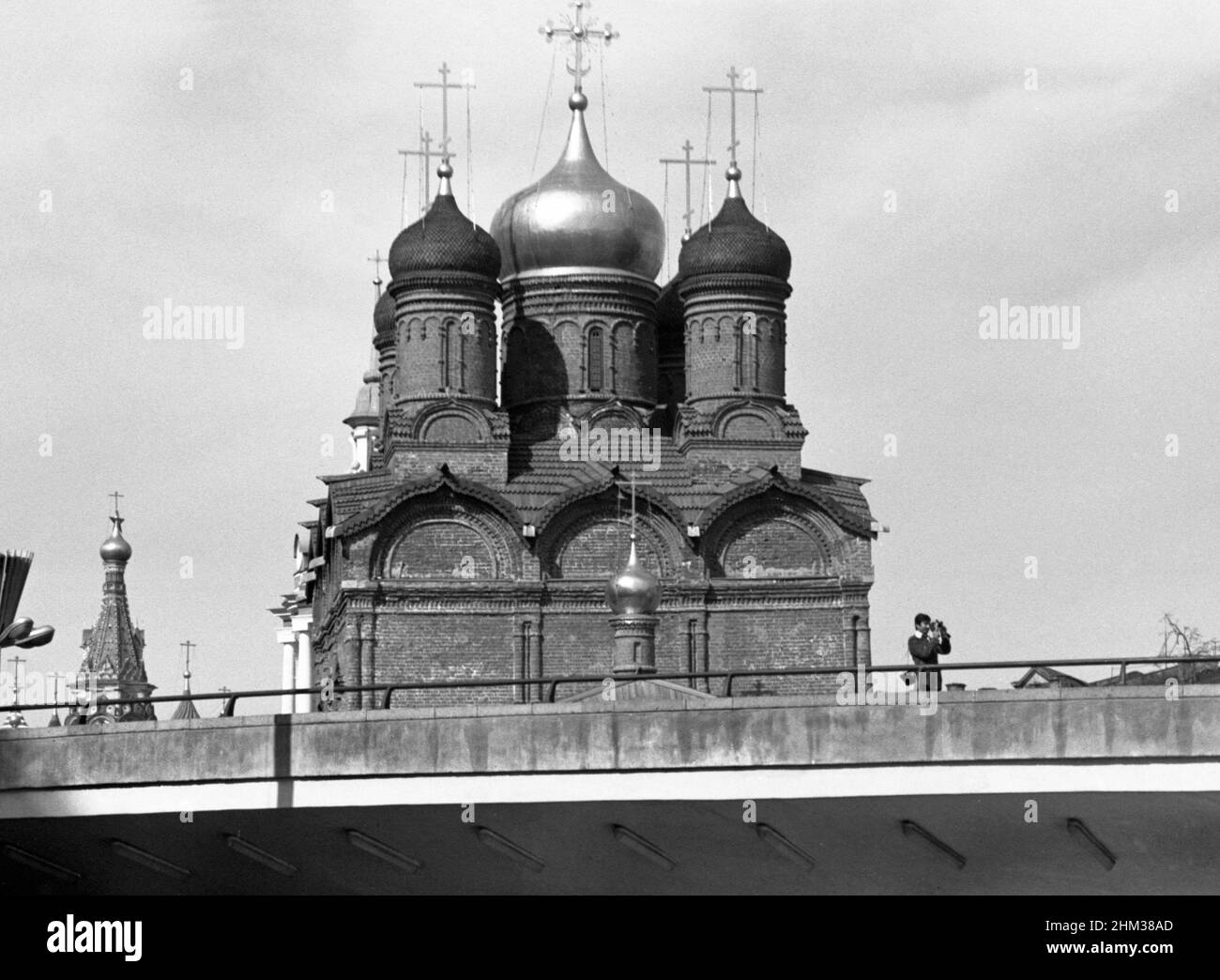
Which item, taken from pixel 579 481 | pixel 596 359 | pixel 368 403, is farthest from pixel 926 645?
pixel 368 403

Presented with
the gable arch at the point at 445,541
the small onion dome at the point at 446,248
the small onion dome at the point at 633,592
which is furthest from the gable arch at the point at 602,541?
the small onion dome at the point at 446,248

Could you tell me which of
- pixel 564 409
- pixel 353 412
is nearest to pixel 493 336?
pixel 564 409

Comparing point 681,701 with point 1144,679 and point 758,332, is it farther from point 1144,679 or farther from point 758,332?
point 758,332

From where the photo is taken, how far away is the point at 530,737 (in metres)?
20.0

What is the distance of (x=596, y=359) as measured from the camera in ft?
188

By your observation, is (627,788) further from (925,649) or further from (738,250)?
(738,250)

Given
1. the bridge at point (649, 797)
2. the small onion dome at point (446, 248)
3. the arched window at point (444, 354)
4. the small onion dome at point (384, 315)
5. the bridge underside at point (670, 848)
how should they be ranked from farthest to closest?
the small onion dome at point (384, 315), the arched window at point (444, 354), the small onion dome at point (446, 248), the bridge underside at point (670, 848), the bridge at point (649, 797)

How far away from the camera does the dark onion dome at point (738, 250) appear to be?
54.1 meters

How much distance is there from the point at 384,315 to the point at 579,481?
583 inches

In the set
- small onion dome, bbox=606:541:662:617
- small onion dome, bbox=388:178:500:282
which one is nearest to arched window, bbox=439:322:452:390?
small onion dome, bbox=388:178:500:282

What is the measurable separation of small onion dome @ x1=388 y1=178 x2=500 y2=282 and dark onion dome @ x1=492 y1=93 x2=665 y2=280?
166 inches

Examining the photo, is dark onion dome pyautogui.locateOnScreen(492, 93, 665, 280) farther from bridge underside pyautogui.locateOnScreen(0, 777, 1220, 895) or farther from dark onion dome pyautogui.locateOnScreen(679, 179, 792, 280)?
bridge underside pyautogui.locateOnScreen(0, 777, 1220, 895)

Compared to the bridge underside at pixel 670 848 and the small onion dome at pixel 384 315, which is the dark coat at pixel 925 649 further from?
the small onion dome at pixel 384 315

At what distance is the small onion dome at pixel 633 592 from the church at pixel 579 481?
0.58 feet
